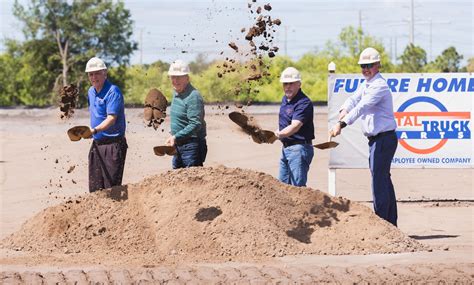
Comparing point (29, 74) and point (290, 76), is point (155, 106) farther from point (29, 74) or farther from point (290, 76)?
point (29, 74)

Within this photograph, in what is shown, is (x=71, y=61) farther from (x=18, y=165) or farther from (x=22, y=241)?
(x=22, y=241)

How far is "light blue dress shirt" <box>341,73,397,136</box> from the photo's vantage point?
1206 centimetres

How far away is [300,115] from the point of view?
40.5 feet

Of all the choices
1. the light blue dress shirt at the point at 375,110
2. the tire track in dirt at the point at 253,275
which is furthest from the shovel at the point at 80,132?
the light blue dress shirt at the point at 375,110

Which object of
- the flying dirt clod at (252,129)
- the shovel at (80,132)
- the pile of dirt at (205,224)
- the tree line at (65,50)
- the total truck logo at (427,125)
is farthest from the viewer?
the tree line at (65,50)

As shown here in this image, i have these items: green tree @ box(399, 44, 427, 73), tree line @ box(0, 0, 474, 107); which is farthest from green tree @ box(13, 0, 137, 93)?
green tree @ box(399, 44, 427, 73)

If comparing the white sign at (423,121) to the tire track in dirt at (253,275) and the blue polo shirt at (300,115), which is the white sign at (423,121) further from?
the tire track in dirt at (253,275)

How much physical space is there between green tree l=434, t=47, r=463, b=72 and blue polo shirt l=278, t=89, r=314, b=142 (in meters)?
73.0

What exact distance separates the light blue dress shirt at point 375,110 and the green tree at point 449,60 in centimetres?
7317

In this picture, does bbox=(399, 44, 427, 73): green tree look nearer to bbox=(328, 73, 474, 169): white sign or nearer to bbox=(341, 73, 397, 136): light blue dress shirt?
bbox=(328, 73, 474, 169): white sign

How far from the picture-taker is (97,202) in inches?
481

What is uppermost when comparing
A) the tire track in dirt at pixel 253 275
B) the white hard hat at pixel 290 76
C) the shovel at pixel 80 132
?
the white hard hat at pixel 290 76

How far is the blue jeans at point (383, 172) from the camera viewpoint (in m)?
12.1

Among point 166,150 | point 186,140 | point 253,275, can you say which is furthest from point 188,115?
point 253,275
